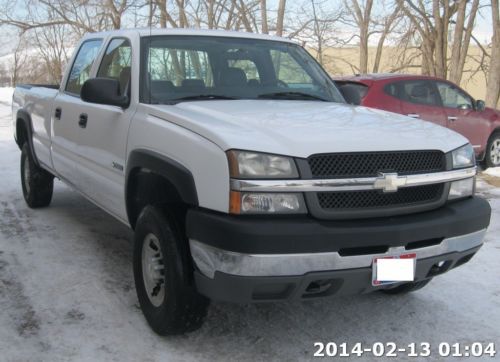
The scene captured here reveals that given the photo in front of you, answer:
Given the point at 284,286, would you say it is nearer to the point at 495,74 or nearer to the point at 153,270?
the point at 153,270

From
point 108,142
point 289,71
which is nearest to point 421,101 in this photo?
point 289,71

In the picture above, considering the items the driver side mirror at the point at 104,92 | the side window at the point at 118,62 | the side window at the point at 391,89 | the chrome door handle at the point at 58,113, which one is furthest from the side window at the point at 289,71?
the side window at the point at 391,89

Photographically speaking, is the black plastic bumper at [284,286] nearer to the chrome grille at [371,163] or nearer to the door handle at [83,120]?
the chrome grille at [371,163]

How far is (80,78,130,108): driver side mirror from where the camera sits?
3.69 meters

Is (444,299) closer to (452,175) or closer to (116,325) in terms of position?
(452,175)

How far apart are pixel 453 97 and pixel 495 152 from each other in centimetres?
160

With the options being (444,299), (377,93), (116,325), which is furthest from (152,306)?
(377,93)

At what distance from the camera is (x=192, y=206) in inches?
116

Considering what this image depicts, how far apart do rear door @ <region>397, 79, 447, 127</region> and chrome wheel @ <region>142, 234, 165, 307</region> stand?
6195mm

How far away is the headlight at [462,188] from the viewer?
3238 mm

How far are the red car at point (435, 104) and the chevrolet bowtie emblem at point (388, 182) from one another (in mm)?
5663

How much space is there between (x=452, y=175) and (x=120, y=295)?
235 centimetres

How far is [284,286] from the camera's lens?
2760mm

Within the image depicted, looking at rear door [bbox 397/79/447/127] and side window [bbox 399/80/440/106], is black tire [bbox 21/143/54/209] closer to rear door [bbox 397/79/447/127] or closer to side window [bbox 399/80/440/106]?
rear door [bbox 397/79/447/127]
